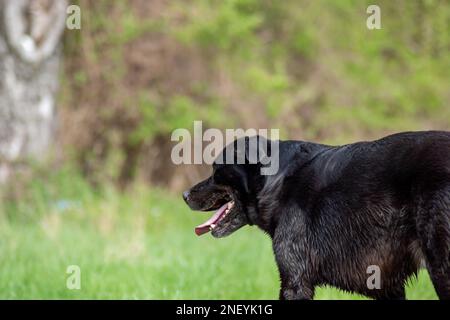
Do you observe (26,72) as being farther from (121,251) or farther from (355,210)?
(355,210)

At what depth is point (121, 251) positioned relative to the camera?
796 centimetres

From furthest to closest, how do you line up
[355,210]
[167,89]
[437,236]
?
1. [167,89]
2. [355,210]
3. [437,236]

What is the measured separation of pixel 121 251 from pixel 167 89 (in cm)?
588

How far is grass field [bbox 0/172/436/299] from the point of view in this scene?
6.29m

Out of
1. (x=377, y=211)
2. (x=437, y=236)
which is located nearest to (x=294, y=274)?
(x=377, y=211)

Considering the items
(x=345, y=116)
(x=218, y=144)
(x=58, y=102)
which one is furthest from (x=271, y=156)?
(x=345, y=116)

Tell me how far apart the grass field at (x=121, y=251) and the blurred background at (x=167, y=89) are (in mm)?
53

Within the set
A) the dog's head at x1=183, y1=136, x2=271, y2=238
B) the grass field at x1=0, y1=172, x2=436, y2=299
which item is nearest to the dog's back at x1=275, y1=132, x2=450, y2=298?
the dog's head at x1=183, y1=136, x2=271, y2=238

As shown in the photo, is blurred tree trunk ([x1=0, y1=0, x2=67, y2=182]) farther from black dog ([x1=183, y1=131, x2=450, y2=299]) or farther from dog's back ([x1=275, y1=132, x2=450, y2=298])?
dog's back ([x1=275, y1=132, x2=450, y2=298])

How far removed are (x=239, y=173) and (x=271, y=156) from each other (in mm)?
224

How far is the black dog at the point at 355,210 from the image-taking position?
12.7ft

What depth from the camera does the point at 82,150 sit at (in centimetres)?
1310
